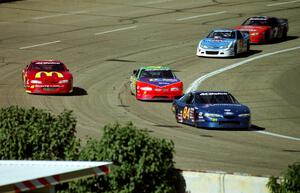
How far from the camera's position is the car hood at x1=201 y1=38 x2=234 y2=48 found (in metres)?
40.2

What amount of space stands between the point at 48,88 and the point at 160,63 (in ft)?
29.5

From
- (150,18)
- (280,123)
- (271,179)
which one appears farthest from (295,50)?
(271,179)

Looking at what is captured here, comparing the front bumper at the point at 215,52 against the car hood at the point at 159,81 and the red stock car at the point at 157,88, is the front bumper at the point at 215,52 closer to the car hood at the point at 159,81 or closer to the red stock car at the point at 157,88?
the red stock car at the point at 157,88

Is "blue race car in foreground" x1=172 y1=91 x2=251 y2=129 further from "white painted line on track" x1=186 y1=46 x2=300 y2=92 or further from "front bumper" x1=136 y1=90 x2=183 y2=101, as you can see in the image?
"white painted line on track" x1=186 y1=46 x2=300 y2=92

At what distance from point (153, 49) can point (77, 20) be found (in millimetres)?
7564

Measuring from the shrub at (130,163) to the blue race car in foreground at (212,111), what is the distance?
41.0 ft

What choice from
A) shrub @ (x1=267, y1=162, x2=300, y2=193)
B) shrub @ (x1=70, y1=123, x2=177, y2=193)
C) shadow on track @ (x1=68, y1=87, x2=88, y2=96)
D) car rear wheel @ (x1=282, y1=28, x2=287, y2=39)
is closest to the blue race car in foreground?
shadow on track @ (x1=68, y1=87, x2=88, y2=96)

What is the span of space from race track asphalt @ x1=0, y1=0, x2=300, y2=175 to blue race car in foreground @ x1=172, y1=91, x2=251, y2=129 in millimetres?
311

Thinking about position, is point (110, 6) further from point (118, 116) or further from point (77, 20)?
point (118, 116)

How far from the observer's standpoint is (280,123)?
27.4 m

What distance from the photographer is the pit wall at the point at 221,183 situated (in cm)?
1330

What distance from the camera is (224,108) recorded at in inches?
1025

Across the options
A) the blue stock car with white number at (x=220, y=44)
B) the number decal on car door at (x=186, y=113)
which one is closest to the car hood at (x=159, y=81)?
the number decal on car door at (x=186, y=113)

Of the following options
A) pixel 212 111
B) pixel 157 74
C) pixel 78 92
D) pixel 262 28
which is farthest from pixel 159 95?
pixel 262 28
